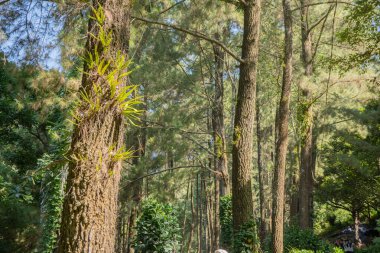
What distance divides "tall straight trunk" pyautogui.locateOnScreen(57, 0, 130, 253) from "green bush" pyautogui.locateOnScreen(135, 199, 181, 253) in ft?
23.2

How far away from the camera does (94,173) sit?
2182 mm

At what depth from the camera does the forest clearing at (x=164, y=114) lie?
227 centimetres

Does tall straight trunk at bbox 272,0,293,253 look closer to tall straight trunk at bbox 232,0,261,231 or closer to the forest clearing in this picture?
the forest clearing

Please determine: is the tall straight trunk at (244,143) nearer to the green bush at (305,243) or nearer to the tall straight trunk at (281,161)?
the tall straight trunk at (281,161)

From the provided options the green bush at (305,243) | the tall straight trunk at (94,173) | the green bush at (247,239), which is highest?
the tall straight trunk at (94,173)

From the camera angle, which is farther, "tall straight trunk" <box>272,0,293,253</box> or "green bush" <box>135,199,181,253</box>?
"green bush" <box>135,199,181,253</box>

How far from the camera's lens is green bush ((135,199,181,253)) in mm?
9008

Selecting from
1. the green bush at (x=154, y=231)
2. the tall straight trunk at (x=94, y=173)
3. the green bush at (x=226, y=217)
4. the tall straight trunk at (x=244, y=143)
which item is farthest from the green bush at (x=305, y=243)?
the tall straight trunk at (x=94, y=173)

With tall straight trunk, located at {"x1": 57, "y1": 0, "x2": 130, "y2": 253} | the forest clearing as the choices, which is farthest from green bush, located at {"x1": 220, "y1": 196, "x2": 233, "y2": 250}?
tall straight trunk, located at {"x1": 57, "y1": 0, "x2": 130, "y2": 253}

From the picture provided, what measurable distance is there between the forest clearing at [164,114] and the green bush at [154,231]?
3cm

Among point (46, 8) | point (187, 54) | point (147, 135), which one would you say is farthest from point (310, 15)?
point (46, 8)

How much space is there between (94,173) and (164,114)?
11.1 meters

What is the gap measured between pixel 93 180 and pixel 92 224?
252mm

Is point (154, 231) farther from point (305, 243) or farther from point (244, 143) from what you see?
point (305, 243)
